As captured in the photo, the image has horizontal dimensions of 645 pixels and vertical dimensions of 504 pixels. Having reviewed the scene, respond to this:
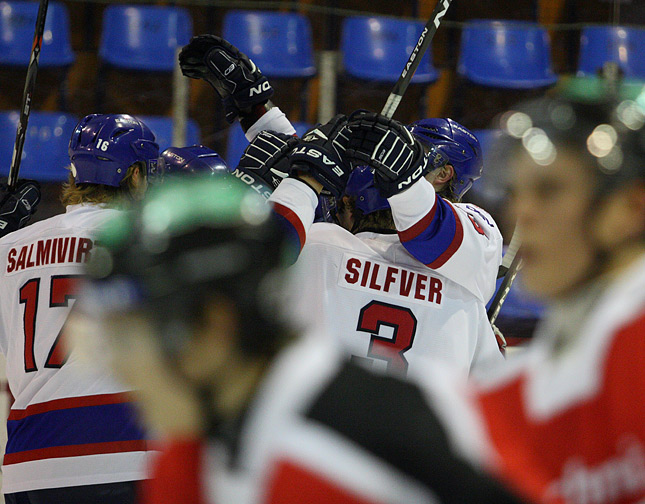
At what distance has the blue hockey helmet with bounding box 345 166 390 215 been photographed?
2.44 meters

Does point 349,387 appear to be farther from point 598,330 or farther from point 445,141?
point 445,141

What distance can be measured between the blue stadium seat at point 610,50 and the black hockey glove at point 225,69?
137 inches

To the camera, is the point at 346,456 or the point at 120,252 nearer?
the point at 346,456

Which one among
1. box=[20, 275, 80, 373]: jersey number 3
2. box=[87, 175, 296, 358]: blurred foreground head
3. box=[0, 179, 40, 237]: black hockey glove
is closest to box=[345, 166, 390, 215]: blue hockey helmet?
box=[20, 275, 80, 373]: jersey number 3

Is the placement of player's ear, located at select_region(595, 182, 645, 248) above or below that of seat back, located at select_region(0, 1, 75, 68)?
above

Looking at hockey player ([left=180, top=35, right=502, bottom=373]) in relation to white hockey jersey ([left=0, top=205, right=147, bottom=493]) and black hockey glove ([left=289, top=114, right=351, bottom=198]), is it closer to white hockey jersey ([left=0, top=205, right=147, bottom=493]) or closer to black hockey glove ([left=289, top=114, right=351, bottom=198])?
black hockey glove ([left=289, top=114, right=351, bottom=198])

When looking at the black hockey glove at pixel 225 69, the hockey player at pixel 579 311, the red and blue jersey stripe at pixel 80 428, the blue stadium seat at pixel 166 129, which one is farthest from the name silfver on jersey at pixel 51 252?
the blue stadium seat at pixel 166 129

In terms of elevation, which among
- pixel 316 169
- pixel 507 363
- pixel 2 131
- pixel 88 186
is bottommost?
pixel 2 131

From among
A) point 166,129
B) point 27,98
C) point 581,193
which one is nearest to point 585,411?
point 581,193

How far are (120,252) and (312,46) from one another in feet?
17.3

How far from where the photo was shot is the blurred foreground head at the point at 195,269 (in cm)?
87

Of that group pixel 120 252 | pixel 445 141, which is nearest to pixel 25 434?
pixel 445 141

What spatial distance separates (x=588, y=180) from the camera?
0.96 meters

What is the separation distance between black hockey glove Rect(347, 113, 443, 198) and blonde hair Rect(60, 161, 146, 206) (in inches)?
26.2
